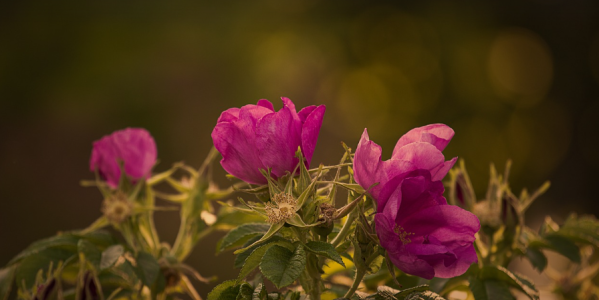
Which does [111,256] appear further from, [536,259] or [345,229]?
[536,259]

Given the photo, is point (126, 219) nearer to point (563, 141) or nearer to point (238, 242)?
point (238, 242)

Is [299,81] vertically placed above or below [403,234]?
below

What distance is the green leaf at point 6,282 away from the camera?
2.01ft

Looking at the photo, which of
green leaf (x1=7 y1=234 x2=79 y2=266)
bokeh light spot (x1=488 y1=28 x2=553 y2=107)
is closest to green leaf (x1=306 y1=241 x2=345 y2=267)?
green leaf (x1=7 y1=234 x2=79 y2=266)

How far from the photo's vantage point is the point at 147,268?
556mm

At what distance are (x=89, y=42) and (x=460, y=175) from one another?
2981mm

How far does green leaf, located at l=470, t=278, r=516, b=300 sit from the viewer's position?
0.53 m

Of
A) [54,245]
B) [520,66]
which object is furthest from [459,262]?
[520,66]

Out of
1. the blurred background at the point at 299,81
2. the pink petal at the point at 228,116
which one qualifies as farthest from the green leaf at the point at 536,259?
the blurred background at the point at 299,81

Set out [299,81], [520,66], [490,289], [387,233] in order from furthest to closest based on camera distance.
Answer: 1. [520,66]
2. [299,81]
3. [490,289]
4. [387,233]

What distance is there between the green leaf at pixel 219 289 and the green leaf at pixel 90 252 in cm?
17

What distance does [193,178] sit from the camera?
0.66 metres

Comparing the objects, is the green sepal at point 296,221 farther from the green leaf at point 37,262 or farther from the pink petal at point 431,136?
the green leaf at point 37,262

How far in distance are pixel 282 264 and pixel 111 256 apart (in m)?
0.22
